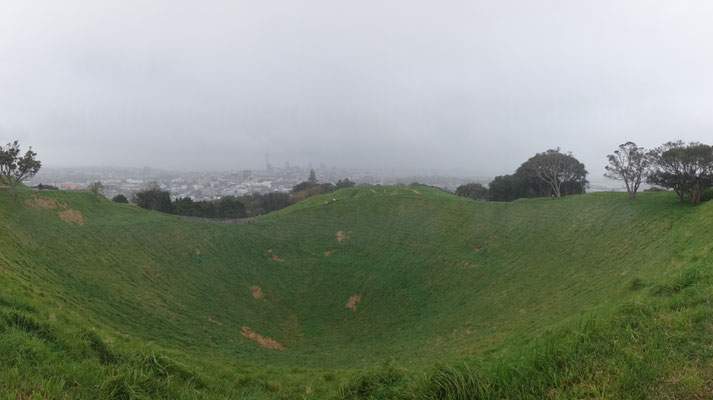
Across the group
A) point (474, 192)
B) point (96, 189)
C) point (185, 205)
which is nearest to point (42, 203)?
point (96, 189)

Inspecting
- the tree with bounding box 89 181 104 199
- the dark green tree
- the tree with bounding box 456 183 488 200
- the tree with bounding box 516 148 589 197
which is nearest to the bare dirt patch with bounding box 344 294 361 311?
the dark green tree

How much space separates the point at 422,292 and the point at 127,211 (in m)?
30.9

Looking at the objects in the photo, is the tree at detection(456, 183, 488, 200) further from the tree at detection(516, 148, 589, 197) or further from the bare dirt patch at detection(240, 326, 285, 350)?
the bare dirt patch at detection(240, 326, 285, 350)

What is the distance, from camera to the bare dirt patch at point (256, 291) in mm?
24598

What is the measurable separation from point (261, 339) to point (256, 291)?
657 cm

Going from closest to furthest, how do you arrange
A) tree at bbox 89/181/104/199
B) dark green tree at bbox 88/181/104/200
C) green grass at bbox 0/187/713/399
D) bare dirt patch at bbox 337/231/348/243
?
green grass at bbox 0/187/713/399, dark green tree at bbox 88/181/104/200, tree at bbox 89/181/104/199, bare dirt patch at bbox 337/231/348/243

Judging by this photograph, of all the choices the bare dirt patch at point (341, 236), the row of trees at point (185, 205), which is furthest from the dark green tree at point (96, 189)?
the bare dirt patch at point (341, 236)

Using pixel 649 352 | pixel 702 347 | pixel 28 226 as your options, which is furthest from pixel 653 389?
pixel 28 226

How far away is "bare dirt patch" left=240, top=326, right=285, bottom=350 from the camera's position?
18.4m

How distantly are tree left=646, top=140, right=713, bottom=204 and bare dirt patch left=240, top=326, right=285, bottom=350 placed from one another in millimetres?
32734

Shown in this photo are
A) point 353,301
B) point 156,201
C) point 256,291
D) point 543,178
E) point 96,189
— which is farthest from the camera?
point 156,201

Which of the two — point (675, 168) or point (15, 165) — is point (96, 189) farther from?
point (675, 168)

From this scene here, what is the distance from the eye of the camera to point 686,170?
2477cm

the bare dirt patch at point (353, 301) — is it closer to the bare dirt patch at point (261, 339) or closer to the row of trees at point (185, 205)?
the bare dirt patch at point (261, 339)
